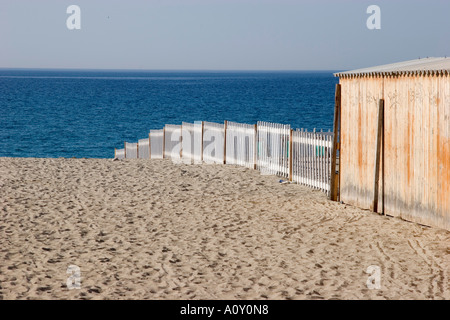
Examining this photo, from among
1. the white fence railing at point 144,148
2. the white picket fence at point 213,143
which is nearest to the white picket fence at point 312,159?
the white picket fence at point 213,143

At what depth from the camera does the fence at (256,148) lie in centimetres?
1515

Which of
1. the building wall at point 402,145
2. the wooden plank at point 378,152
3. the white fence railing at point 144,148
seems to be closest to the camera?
the building wall at point 402,145

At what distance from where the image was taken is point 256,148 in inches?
702

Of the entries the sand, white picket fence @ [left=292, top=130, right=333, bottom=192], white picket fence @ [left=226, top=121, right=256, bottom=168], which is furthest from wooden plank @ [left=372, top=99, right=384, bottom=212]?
white picket fence @ [left=226, top=121, right=256, bottom=168]

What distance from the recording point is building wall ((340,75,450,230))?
10562mm

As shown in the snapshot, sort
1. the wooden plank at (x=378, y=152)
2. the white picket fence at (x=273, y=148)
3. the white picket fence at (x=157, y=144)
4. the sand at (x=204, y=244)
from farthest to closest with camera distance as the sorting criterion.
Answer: the white picket fence at (x=157, y=144), the white picket fence at (x=273, y=148), the wooden plank at (x=378, y=152), the sand at (x=204, y=244)

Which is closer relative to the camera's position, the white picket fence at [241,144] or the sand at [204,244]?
the sand at [204,244]

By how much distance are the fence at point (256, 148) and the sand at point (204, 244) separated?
0.63m

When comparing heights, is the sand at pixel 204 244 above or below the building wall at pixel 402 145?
below

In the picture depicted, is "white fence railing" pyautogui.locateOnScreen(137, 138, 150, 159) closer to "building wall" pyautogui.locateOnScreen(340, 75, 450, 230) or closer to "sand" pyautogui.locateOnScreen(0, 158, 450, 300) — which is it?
"sand" pyautogui.locateOnScreen(0, 158, 450, 300)

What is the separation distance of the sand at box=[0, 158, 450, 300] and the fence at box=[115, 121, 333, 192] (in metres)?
0.63

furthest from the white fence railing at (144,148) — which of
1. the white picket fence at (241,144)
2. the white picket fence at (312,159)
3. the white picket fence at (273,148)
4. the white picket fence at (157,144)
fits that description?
the white picket fence at (312,159)

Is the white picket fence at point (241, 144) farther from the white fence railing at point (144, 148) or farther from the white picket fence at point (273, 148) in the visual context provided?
the white fence railing at point (144, 148)

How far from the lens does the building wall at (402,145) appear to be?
34.7 ft
